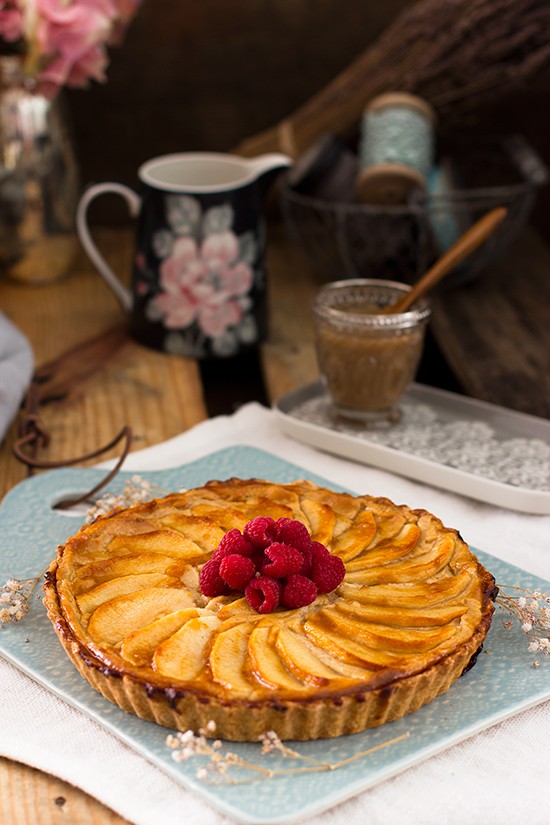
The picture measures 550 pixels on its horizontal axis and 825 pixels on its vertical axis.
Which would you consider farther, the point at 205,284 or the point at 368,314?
the point at 205,284

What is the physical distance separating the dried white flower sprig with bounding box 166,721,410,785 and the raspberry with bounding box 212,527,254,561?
233mm

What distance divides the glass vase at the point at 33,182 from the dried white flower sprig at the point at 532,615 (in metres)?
1.52

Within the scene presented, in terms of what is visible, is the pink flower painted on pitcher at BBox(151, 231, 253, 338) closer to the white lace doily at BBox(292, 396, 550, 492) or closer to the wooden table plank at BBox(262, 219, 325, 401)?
the wooden table plank at BBox(262, 219, 325, 401)

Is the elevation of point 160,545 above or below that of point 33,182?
below

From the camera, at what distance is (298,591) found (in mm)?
1277

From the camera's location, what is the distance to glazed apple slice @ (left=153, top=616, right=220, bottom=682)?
1189mm

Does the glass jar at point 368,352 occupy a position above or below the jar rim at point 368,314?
below

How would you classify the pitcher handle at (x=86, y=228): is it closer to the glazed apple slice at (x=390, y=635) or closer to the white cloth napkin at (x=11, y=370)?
the white cloth napkin at (x=11, y=370)

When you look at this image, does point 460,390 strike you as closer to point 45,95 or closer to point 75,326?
point 75,326

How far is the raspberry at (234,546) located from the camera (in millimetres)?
1317

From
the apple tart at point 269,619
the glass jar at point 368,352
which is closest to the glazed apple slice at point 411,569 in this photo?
the apple tart at point 269,619

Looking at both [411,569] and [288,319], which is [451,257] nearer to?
[288,319]

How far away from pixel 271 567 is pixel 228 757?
24 centimetres

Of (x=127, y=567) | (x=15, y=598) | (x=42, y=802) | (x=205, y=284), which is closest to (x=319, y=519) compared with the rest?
(x=127, y=567)
